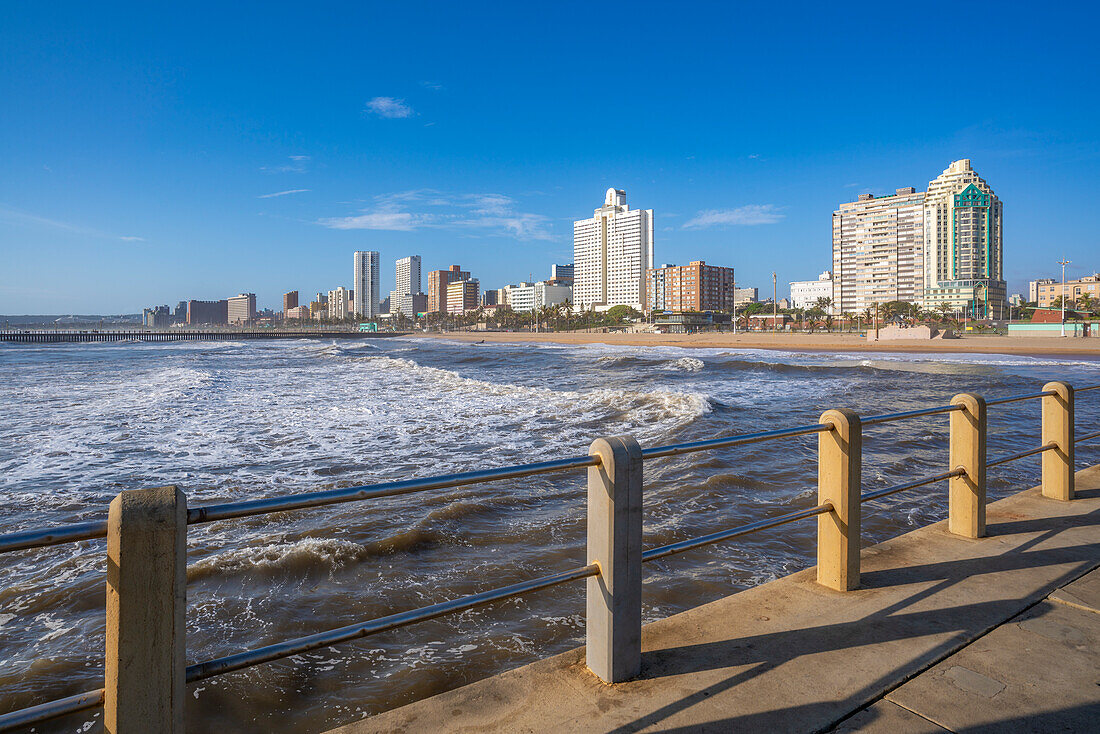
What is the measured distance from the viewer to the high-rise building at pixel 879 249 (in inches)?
6727

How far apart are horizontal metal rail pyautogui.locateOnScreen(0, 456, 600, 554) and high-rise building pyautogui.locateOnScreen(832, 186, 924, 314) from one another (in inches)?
7412

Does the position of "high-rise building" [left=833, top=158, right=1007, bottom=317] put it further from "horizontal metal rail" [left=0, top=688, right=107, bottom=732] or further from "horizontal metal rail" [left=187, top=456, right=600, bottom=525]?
"horizontal metal rail" [left=0, top=688, right=107, bottom=732]

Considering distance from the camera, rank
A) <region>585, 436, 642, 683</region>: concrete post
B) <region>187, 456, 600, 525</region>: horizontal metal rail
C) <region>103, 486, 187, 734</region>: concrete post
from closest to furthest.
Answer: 1. <region>103, 486, 187, 734</region>: concrete post
2. <region>187, 456, 600, 525</region>: horizontal metal rail
3. <region>585, 436, 642, 683</region>: concrete post

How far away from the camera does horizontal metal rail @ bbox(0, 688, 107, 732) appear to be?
5.27 ft

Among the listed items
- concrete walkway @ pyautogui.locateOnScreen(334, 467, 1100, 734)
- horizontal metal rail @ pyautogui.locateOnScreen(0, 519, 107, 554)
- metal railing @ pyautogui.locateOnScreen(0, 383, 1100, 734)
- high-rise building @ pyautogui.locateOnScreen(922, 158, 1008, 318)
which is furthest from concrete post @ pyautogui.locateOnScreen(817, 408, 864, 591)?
high-rise building @ pyautogui.locateOnScreen(922, 158, 1008, 318)

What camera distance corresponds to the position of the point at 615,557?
2734 millimetres

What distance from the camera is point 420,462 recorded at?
1053cm

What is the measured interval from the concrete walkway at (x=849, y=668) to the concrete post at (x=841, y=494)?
13cm

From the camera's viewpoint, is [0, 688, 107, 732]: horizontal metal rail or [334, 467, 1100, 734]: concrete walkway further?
[334, 467, 1100, 734]: concrete walkway

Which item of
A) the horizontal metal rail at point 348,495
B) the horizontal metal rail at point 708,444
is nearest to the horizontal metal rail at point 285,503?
the horizontal metal rail at point 348,495

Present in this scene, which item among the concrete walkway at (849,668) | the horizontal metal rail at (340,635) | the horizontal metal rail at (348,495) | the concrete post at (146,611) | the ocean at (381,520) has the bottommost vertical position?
the ocean at (381,520)

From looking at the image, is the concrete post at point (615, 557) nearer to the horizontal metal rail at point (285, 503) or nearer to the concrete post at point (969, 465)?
the horizontal metal rail at point (285, 503)

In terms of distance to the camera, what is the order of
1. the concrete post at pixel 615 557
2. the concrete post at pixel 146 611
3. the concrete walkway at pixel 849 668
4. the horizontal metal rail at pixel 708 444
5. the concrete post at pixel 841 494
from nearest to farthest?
the concrete post at pixel 146 611 < the concrete walkway at pixel 849 668 < the concrete post at pixel 615 557 < the horizontal metal rail at pixel 708 444 < the concrete post at pixel 841 494

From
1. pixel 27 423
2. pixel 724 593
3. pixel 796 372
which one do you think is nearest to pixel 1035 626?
pixel 724 593
